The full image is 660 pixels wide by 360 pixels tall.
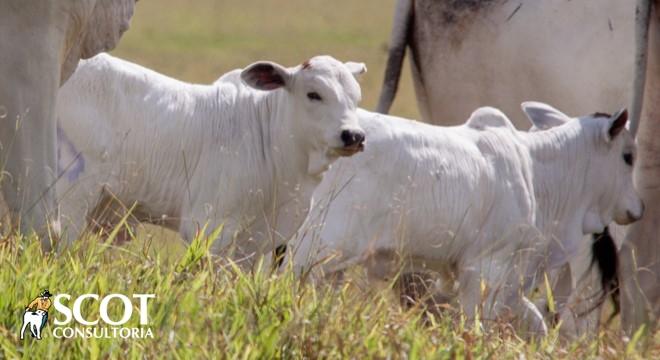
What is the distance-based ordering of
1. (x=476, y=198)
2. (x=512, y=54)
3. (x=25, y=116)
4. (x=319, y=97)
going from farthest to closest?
(x=512, y=54)
(x=476, y=198)
(x=319, y=97)
(x=25, y=116)

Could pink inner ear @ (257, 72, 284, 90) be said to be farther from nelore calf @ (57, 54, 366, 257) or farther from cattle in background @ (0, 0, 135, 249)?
cattle in background @ (0, 0, 135, 249)

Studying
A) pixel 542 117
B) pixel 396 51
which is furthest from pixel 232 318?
pixel 396 51

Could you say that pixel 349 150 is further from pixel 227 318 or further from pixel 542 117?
pixel 227 318

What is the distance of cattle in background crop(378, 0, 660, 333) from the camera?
31.0 feet

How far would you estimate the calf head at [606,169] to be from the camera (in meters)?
8.28

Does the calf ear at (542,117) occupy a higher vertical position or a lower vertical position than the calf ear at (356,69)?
lower

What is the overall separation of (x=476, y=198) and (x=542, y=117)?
1.10 meters

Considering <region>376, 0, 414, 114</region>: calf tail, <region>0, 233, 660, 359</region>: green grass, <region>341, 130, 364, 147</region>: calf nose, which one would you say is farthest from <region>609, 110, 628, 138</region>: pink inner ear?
<region>0, 233, 660, 359</region>: green grass

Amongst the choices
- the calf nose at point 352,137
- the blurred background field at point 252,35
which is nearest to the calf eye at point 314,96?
the calf nose at point 352,137

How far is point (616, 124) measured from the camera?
826cm

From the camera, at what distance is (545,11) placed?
974 cm

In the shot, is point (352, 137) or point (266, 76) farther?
point (266, 76)

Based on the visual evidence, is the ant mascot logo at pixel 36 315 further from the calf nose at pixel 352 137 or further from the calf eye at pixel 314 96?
the calf eye at pixel 314 96

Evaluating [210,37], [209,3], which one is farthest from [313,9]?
[210,37]
